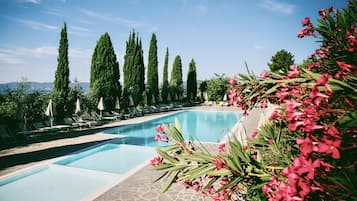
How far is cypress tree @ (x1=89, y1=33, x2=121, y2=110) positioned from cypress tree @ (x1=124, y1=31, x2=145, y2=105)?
3.97 metres

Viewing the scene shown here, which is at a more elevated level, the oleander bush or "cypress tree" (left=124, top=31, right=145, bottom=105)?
"cypress tree" (left=124, top=31, right=145, bottom=105)

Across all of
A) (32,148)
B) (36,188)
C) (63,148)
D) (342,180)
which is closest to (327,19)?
(342,180)

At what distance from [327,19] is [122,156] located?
1081 cm

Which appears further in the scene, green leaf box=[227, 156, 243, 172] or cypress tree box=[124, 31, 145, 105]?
cypress tree box=[124, 31, 145, 105]

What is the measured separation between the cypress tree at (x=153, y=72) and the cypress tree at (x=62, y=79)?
14157 mm

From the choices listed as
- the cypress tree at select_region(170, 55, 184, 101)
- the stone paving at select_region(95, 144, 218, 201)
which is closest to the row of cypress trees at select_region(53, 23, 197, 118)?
the cypress tree at select_region(170, 55, 184, 101)

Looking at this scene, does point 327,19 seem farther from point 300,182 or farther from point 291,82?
point 300,182

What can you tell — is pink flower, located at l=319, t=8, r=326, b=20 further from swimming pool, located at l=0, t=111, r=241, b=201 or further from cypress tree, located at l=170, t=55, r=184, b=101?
cypress tree, located at l=170, t=55, r=184, b=101

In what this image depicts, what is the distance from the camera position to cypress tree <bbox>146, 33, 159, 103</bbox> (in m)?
32.6

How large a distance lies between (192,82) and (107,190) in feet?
124

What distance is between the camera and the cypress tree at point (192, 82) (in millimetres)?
43188

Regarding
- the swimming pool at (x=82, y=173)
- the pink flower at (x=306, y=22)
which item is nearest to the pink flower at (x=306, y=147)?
the pink flower at (x=306, y=22)

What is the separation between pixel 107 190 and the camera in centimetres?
625

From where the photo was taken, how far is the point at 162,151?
1.62 meters
